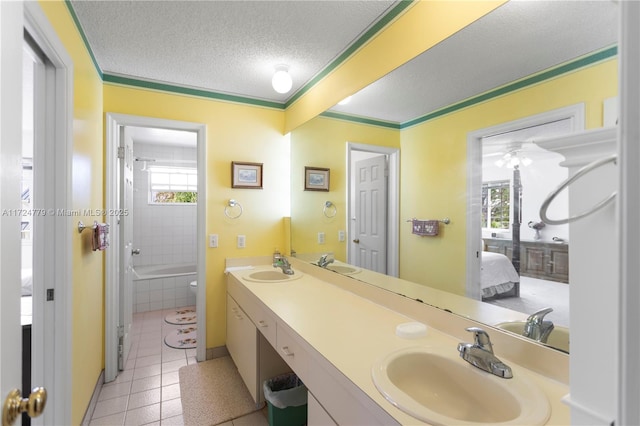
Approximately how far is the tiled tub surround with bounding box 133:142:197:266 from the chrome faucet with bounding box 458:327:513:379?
4.61m

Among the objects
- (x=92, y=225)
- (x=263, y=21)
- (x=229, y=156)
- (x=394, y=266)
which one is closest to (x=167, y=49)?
(x=263, y=21)

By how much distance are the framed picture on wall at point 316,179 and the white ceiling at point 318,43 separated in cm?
53

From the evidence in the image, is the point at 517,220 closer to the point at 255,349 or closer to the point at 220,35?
the point at 255,349

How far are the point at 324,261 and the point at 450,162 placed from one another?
125 cm

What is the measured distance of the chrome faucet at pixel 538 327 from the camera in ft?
3.28

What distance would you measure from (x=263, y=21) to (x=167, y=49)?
0.75 metres

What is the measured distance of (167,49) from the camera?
6.60ft

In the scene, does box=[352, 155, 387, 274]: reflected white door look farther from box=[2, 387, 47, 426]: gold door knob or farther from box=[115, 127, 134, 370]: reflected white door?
box=[115, 127, 134, 370]: reflected white door

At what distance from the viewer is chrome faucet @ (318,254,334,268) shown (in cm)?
229

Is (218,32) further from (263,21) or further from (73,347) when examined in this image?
(73,347)

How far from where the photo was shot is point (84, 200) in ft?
5.89

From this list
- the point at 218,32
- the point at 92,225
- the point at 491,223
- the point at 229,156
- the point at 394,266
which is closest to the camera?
the point at 491,223

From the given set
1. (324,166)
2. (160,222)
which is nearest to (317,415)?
(324,166)

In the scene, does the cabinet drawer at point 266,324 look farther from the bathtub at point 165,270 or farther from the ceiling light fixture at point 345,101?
the bathtub at point 165,270
